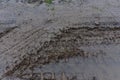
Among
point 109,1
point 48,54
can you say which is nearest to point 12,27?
point 48,54

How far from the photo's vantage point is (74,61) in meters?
5.84

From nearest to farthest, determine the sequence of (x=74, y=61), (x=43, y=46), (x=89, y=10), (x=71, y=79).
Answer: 1. (x=71, y=79)
2. (x=74, y=61)
3. (x=43, y=46)
4. (x=89, y=10)

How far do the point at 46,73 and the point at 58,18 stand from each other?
2.91 m

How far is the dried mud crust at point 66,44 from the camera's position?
18.9ft

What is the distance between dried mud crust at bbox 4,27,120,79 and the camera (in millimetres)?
5750

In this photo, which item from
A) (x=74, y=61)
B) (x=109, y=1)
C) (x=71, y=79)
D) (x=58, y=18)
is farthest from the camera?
(x=109, y=1)

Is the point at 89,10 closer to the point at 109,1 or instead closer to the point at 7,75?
the point at 109,1

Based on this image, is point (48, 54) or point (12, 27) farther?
point (12, 27)

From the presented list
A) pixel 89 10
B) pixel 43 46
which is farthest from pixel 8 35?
pixel 89 10

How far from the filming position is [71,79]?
517cm

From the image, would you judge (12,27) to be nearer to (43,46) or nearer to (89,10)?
(43,46)

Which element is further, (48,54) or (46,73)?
(48,54)

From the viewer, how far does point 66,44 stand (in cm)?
647

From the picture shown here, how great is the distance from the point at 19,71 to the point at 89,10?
3.88 m
